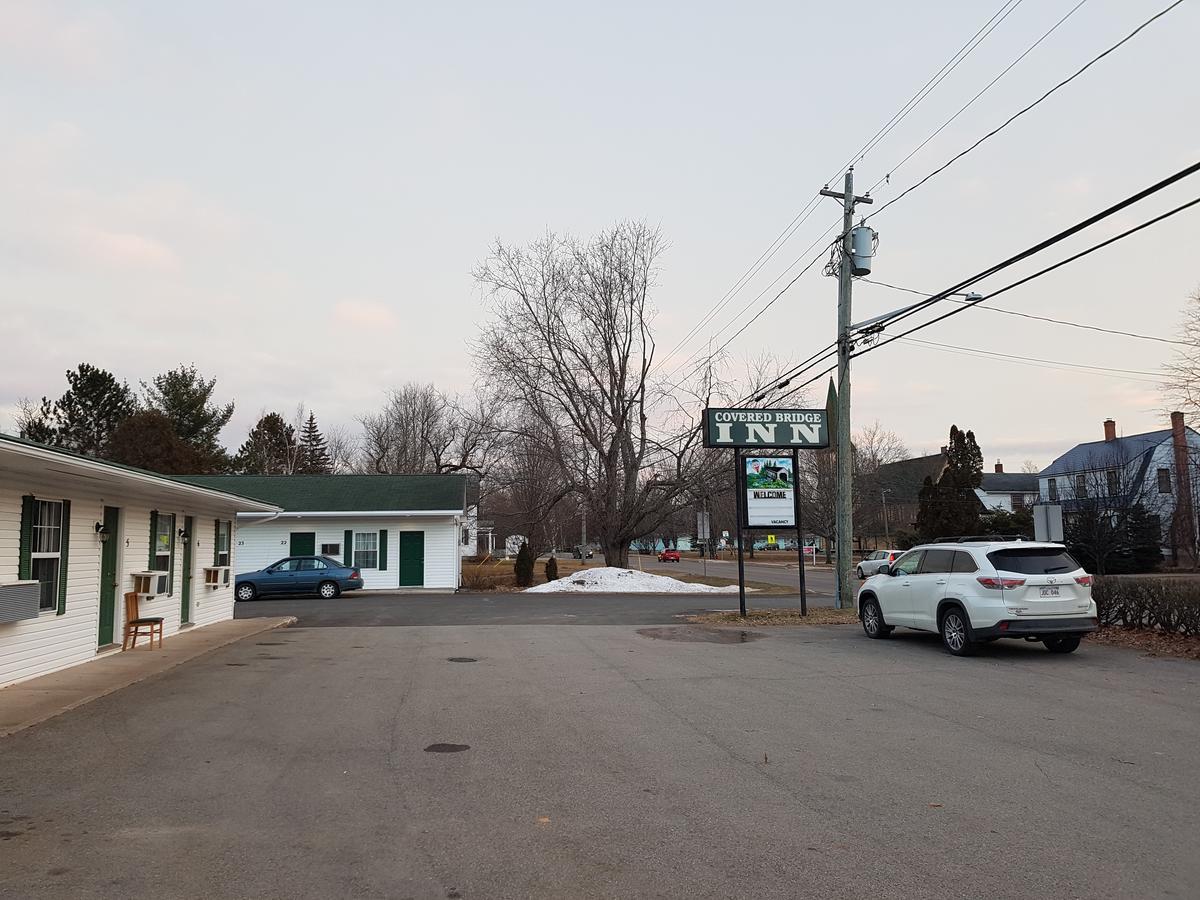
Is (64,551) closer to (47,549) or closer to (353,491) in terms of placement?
(47,549)

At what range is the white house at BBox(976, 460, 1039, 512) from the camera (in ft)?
276

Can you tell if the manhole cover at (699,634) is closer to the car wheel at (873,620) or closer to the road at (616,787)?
the car wheel at (873,620)

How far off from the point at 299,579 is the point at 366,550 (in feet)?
14.1

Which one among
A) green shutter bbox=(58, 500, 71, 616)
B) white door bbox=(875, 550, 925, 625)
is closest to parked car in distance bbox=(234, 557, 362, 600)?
green shutter bbox=(58, 500, 71, 616)

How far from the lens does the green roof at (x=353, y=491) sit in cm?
3422

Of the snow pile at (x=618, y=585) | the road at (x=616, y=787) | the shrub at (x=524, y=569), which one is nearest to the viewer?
the road at (x=616, y=787)

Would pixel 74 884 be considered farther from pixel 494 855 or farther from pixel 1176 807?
pixel 1176 807

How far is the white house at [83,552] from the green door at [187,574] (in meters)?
0.02

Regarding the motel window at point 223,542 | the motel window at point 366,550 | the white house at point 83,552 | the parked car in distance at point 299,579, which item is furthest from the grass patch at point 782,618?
the motel window at point 366,550

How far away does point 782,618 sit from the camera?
67.7 ft

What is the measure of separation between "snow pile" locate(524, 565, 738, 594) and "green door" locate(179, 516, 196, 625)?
16496mm

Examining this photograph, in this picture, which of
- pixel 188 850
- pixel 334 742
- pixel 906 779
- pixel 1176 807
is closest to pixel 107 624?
pixel 334 742

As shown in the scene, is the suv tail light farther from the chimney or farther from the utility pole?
the chimney

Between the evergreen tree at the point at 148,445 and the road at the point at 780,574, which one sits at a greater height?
the evergreen tree at the point at 148,445
